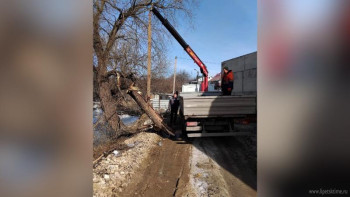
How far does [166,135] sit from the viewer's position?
31.7ft

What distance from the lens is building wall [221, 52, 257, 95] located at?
1409 cm

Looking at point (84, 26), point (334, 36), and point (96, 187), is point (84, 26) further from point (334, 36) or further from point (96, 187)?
point (96, 187)

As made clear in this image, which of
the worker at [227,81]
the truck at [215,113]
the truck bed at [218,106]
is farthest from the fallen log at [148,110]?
the worker at [227,81]

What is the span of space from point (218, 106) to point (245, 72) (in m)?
9.12

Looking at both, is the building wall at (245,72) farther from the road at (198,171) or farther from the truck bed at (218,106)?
the road at (198,171)

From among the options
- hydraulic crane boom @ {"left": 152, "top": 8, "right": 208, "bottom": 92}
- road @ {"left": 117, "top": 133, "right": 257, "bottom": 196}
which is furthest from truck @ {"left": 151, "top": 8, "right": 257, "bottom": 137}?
hydraulic crane boom @ {"left": 152, "top": 8, "right": 208, "bottom": 92}

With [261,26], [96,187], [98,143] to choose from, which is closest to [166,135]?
[98,143]

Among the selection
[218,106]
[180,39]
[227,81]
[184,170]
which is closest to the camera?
[184,170]

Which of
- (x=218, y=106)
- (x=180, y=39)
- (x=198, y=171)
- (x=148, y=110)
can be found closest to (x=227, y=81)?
(x=218, y=106)

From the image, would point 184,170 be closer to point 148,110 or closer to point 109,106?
point 148,110

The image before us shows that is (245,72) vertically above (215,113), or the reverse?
(245,72)

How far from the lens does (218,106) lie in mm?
7602

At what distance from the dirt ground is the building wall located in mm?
6902

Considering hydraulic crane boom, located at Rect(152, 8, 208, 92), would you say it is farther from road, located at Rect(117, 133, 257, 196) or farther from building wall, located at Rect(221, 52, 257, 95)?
road, located at Rect(117, 133, 257, 196)
